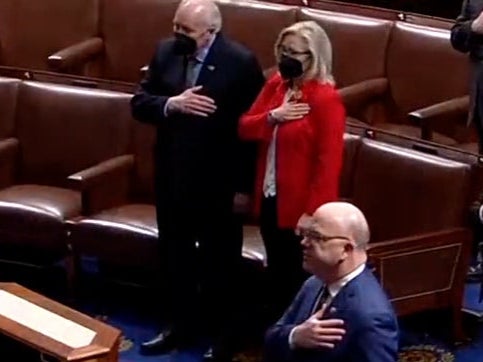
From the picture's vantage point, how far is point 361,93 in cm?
468

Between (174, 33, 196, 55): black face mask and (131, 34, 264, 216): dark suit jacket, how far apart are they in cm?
6

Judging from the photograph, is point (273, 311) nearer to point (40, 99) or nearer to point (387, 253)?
point (387, 253)

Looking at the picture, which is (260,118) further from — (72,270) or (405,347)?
(72,270)

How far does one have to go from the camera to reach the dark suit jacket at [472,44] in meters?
4.12

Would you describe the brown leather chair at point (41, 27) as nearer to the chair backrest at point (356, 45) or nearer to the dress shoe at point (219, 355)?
the chair backrest at point (356, 45)

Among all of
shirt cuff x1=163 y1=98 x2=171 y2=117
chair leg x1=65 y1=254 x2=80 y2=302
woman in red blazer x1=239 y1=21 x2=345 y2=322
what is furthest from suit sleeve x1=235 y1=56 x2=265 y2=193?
chair leg x1=65 y1=254 x2=80 y2=302

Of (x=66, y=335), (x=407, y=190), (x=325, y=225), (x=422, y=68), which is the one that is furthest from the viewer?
(x=422, y=68)

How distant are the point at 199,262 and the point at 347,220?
1470 millimetres

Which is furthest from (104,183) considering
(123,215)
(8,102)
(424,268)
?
(424,268)

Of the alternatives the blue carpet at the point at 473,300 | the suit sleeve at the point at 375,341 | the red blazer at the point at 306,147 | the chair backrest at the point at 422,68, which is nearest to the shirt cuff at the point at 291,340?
the suit sleeve at the point at 375,341

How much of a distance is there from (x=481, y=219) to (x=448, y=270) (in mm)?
209

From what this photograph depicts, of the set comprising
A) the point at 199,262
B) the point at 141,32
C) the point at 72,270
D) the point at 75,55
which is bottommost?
the point at 72,270

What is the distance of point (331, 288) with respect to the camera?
2662 millimetres

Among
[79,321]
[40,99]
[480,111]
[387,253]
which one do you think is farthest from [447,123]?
[79,321]
